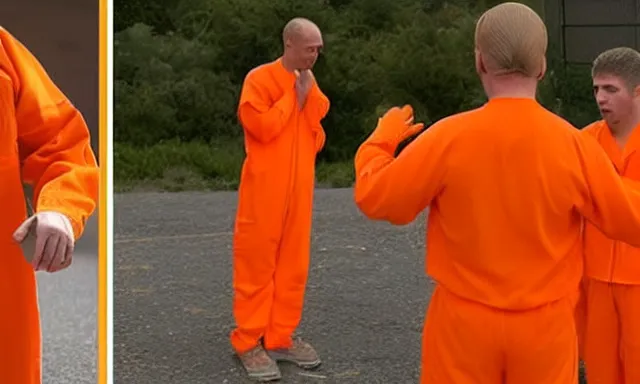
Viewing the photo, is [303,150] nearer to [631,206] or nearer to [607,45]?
[607,45]

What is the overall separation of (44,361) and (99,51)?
0.52 metres

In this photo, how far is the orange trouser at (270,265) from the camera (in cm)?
243

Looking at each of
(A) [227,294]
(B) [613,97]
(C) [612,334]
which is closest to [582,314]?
(C) [612,334]

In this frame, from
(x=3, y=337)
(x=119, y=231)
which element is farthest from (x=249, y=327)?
(x=3, y=337)

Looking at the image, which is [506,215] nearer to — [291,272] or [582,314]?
[582,314]

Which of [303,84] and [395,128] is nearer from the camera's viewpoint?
[395,128]

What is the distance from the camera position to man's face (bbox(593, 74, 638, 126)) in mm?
1897

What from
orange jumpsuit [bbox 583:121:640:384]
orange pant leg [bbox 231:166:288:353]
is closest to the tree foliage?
orange jumpsuit [bbox 583:121:640:384]

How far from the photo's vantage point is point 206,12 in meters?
2.03

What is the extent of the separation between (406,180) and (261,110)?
89 cm

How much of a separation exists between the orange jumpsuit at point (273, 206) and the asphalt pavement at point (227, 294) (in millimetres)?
63

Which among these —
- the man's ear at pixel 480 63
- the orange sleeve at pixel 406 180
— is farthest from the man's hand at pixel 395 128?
the man's ear at pixel 480 63

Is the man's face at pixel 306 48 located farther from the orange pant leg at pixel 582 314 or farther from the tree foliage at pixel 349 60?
the orange pant leg at pixel 582 314

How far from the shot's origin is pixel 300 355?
2426mm
